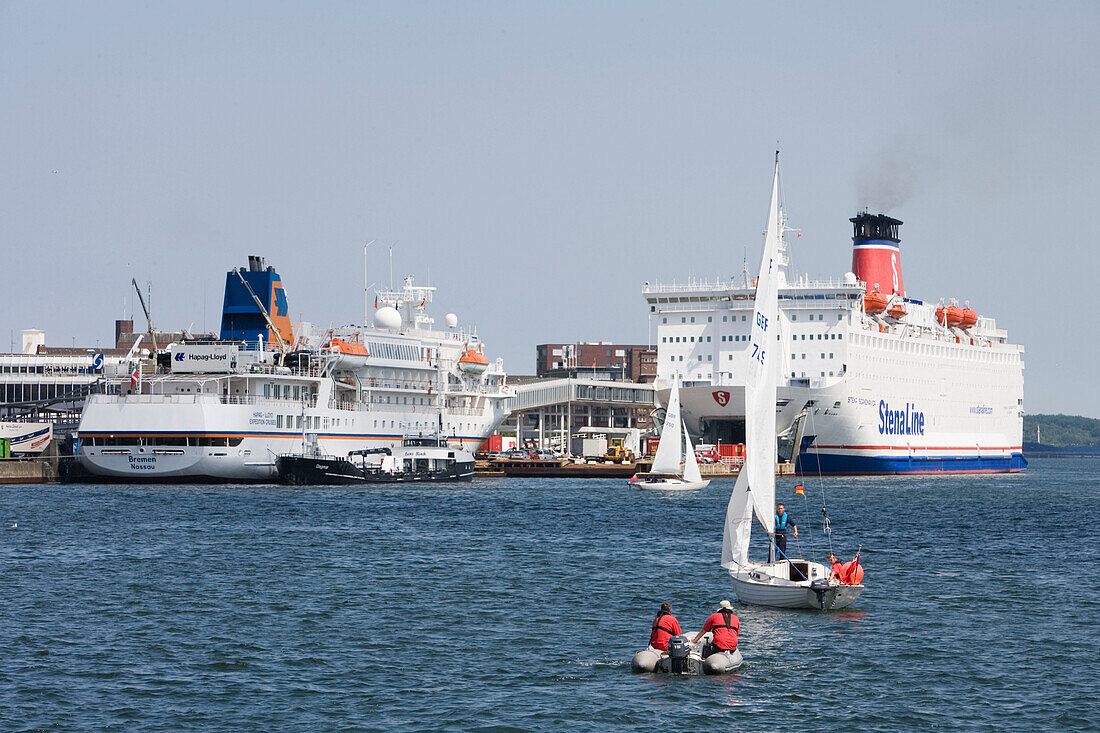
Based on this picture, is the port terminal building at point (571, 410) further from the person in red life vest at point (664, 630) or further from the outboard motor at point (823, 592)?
the person in red life vest at point (664, 630)

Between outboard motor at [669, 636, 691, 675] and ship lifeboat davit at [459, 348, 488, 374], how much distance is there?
70268mm

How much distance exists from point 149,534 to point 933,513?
35045mm

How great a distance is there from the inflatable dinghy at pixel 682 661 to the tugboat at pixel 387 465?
52.2m

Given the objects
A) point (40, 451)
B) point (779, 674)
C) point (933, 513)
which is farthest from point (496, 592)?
point (40, 451)

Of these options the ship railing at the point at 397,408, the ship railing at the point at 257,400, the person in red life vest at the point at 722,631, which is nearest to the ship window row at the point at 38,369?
the ship railing at the point at 397,408

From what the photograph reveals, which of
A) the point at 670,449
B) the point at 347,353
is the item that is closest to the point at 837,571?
the point at 670,449

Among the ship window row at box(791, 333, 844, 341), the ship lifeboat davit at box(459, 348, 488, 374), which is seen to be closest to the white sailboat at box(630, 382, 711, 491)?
the ship window row at box(791, 333, 844, 341)

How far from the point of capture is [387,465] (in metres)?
80.8

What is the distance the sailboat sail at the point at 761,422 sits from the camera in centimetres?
3212

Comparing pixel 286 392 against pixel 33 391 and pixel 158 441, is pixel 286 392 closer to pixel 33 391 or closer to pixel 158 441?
pixel 158 441

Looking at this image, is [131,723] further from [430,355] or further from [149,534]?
[430,355]

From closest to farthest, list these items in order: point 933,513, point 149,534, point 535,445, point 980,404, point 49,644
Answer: point 49,644 → point 149,534 → point 933,513 → point 980,404 → point 535,445

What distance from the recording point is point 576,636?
2998cm

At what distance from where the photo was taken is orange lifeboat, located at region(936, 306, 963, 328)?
116 meters
